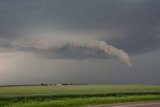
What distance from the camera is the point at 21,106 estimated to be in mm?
42594

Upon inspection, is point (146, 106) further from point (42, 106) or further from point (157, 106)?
point (42, 106)

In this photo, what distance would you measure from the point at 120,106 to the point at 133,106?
151 cm

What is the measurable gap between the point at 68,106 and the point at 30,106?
476 centimetres

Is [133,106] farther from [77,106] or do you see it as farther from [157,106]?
[77,106]

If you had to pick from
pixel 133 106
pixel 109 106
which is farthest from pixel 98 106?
pixel 133 106

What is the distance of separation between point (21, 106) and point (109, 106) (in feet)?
33.9

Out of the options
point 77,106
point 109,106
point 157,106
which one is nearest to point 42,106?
point 77,106

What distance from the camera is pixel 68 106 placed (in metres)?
41.3

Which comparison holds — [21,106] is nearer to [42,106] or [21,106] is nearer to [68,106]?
[42,106]

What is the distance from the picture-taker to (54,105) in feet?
142

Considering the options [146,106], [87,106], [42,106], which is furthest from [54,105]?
[146,106]

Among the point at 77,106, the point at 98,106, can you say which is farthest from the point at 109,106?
the point at 77,106

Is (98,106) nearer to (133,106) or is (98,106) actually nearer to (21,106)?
(133,106)

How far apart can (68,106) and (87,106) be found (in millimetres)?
2189
